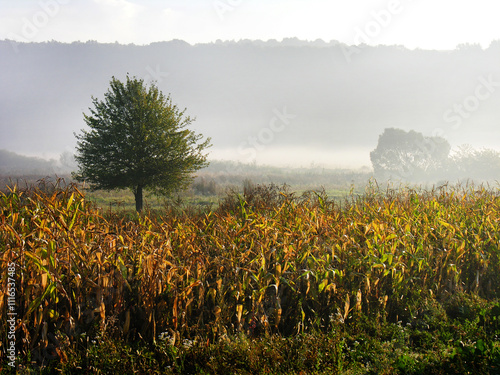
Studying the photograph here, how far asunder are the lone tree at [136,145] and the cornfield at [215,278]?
8.78 meters

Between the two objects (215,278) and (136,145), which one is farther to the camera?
(136,145)

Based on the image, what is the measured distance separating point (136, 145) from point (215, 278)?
466 inches

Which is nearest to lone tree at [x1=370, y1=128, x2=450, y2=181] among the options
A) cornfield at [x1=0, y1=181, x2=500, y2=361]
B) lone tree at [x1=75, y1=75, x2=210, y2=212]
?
lone tree at [x1=75, y1=75, x2=210, y2=212]

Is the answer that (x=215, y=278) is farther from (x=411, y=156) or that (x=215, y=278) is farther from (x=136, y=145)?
(x=411, y=156)

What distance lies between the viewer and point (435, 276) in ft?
24.8

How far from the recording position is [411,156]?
1732 inches

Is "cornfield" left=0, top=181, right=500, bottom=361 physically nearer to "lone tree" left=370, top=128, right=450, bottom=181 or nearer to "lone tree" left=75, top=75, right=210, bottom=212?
"lone tree" left=75, top=75, right=210, bottom=212

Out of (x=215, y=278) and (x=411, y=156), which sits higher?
(x=411, y=156)

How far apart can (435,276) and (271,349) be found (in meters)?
4.28

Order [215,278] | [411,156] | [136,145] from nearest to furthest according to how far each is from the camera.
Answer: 1. [215,278]
2. [136,145]
3. [411,156]

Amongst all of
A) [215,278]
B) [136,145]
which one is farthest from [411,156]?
[215,278]

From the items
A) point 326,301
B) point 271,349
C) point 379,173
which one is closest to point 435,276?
point 326,301


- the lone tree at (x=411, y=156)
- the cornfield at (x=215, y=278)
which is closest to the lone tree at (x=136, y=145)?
the cornfield at (x=215, y=278)

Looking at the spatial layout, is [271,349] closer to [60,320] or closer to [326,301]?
[326,301]
